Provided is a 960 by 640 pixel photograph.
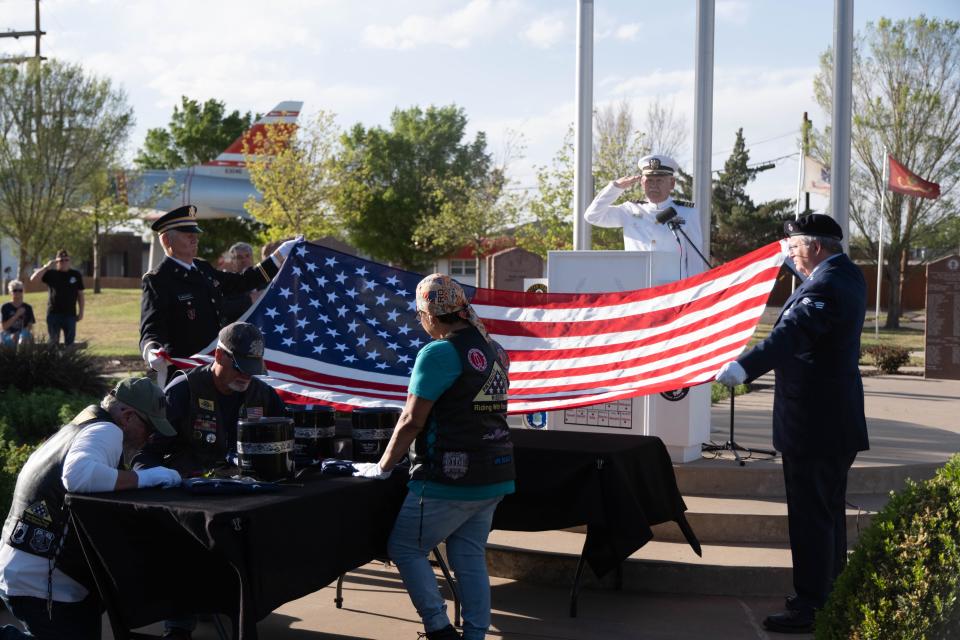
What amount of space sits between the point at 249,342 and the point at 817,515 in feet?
9.71

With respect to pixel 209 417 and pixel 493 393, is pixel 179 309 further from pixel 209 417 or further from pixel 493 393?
pixel 493 393

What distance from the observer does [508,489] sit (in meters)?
4.54

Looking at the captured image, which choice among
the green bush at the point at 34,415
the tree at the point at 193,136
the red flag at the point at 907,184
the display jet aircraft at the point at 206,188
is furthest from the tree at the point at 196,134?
the green bush at the point at 34,415

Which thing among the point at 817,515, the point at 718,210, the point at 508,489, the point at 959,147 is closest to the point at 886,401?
the point at 817,515

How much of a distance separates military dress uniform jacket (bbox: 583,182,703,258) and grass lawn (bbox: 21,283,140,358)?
16215mm

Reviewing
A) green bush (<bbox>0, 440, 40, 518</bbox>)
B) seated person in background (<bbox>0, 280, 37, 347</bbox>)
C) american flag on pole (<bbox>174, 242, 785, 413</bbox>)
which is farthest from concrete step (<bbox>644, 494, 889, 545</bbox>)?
seated person in background (<bbox>0, 280, 37, 347</bbox>)

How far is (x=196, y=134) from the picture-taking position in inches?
2422

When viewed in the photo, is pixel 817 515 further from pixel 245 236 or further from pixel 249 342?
pixel 245 236

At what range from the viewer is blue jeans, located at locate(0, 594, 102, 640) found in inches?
160

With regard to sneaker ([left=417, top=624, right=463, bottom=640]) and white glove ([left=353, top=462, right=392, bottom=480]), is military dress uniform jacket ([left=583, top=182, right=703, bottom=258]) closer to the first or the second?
white glove ([left=353, top=462, right=392, bottom=480])

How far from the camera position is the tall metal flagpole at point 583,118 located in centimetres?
1111

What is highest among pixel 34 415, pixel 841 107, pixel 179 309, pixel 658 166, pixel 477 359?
pixel 841 107

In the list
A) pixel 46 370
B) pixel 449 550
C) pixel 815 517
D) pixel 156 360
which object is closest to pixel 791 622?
pixel 815 517

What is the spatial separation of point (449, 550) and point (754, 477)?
10.4ft
